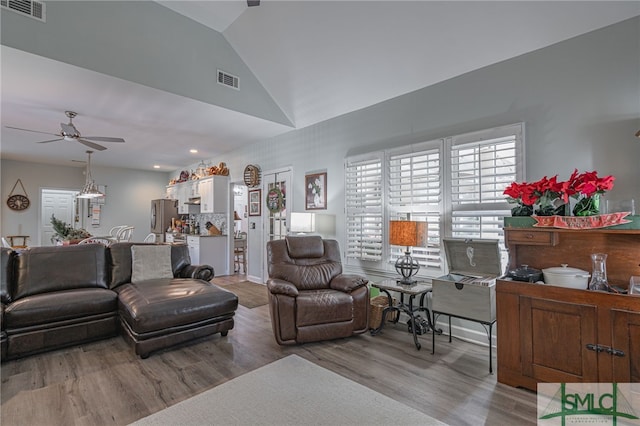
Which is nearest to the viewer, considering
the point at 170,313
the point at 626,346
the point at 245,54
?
the point at 626,346

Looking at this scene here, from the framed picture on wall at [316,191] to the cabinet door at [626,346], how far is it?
11.4ft

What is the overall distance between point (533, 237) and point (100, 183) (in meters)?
9.80

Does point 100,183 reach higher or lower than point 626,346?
higher

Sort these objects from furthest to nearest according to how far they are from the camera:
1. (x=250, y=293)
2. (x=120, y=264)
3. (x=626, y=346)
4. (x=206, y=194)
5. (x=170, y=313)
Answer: (x=206, y=194)
(x=250, y=293)
(x=120, y=264)
(x=170, y=313)
(x=626, y=346)

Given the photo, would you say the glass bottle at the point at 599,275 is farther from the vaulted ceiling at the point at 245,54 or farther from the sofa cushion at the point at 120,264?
the sofa cushion at the point at 120,264

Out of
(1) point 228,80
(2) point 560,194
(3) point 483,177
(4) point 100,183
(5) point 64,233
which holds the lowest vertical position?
(5) point 64,233

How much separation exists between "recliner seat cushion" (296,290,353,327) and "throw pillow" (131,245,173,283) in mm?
1996

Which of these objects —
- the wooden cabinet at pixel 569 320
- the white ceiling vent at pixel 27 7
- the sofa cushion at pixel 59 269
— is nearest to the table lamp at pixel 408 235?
the wooden cabinet at pixel 569 320

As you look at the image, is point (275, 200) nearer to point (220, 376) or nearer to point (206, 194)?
point (206, 194)

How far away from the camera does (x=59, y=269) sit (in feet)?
11.1

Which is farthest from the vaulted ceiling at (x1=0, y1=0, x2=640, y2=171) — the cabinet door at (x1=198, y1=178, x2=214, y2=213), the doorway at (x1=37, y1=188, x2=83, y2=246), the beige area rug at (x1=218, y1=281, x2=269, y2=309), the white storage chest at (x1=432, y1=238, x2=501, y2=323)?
the doorway at (x1=37, y1=188, x2=83, y2=246)

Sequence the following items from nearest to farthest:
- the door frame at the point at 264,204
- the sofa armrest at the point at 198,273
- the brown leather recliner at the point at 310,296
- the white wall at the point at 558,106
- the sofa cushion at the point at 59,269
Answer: the white wall at the point at 558,106 → the brown leather recliner at the point at 310,296 → the sofa cushion at the point at 59,269 → the sofa armrest at the point at 198,273 → the door frame at the point at 264,204

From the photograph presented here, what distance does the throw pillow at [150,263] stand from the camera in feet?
12.4

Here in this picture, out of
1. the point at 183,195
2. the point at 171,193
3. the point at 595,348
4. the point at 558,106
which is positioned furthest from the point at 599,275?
the point at 171,193
